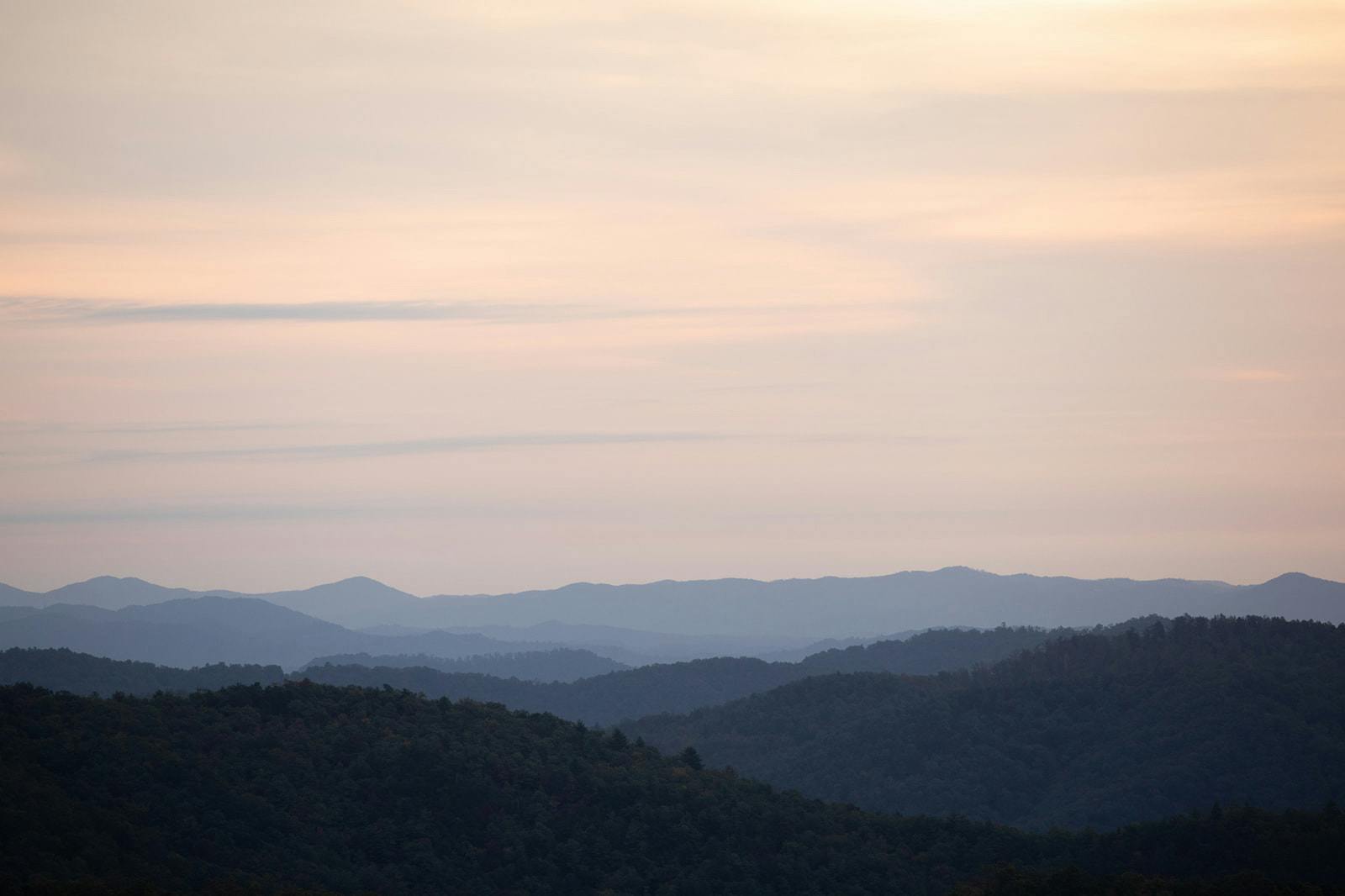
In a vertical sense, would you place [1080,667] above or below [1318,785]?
above

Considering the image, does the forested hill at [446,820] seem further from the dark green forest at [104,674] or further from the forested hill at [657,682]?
the forested hill at [657,682]

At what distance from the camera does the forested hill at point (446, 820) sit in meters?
53.4

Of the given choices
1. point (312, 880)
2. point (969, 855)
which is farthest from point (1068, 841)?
point (312, 880)

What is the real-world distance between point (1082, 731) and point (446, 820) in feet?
252

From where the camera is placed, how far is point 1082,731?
400 ft

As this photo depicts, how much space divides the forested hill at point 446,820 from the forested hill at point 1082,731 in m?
44.1

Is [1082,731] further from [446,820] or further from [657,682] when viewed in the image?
[657,682]

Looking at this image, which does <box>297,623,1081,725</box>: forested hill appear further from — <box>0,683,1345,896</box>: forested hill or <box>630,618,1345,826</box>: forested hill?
<box>0,683,1345,896</box>: forested hill

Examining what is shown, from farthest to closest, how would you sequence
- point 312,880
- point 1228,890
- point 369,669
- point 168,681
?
1. point 369,669
2. point 168,681
3. point 312,880
4. point 1228,890

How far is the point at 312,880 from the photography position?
53844 mm

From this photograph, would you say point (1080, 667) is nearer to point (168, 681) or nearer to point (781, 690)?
point (781, 690)

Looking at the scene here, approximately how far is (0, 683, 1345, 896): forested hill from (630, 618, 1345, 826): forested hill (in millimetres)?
44147

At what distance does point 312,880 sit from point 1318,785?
267 ft

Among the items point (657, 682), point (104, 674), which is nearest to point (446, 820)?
point (104, 674)
